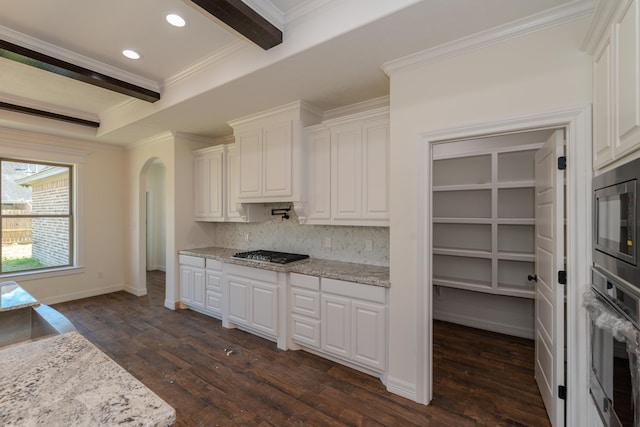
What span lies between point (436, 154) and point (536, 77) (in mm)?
2056

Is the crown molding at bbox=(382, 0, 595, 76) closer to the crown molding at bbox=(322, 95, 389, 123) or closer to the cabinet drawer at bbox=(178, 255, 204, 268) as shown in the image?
the crown molding at bbox=(322, 95, 389, 123)

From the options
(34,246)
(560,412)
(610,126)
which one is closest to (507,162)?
(610,126)

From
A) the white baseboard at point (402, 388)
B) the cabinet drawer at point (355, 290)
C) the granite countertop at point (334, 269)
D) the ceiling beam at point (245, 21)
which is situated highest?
the ceiling beam at point (245, 21)

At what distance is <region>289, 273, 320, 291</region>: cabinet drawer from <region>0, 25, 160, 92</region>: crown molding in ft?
8.73

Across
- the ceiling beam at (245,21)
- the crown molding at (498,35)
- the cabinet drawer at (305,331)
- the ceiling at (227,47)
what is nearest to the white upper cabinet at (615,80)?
the crown molding at (498,35)

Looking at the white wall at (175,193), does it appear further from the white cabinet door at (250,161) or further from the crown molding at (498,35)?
the crown molding at (498,35)

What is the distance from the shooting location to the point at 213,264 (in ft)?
13.1

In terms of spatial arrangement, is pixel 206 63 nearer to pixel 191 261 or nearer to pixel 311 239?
pixel 311 239

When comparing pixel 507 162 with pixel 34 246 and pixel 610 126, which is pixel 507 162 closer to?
pixel 610 126

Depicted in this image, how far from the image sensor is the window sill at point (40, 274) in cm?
433

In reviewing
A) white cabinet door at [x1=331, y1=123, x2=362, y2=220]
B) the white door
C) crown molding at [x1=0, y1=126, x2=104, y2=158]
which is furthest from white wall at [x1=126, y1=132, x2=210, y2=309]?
the white door

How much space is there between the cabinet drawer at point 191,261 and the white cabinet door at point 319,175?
74.4 inches

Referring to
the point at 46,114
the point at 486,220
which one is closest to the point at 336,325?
the point at 486,220

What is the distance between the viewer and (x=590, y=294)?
5.34 feet
